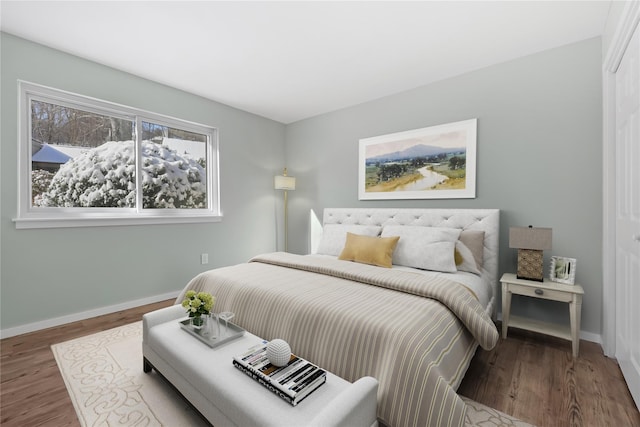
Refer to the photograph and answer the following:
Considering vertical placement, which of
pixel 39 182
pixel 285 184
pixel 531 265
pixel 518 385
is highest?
pixel 285 184

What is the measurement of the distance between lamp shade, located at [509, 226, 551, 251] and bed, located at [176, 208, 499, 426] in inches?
10.4

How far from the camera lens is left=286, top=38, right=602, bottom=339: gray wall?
2.35 metres

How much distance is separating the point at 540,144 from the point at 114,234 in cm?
425

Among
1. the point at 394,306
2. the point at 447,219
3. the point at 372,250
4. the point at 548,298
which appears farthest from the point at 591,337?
the point at 394,306

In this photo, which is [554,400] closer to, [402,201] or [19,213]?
[402,201]

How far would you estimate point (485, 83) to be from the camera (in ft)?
9.32

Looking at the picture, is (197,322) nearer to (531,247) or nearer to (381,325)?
(381,325)

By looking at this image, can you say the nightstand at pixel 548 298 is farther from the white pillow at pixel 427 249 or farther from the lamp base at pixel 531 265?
the white pillow at pixel 427 249

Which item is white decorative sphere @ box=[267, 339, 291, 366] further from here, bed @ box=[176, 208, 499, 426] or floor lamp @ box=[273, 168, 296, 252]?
floor lamp @ box=[273, 168, 296, 252]

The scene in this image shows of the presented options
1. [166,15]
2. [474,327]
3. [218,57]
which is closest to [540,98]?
[474,327]

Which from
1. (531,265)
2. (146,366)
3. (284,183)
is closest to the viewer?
(146,366)

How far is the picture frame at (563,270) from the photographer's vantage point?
2.26 metres

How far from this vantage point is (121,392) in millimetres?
1688

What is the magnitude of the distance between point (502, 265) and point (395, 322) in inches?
76.4
